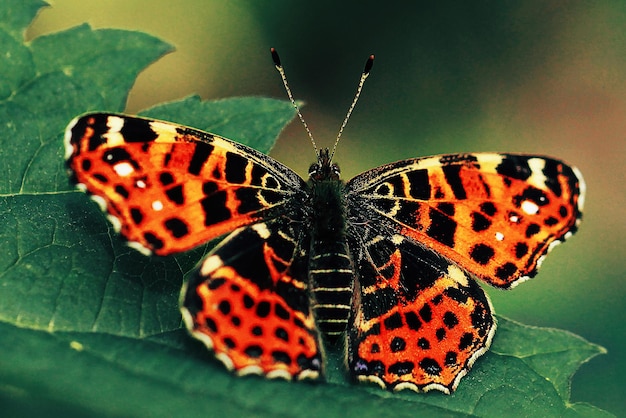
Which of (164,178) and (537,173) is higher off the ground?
(537,173)

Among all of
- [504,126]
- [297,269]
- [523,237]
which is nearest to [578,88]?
[504,126]

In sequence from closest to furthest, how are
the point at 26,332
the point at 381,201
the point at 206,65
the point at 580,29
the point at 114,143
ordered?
1. the point at 26,332
2. the point at 114,143
3. the point at 381,201
4. the point at 206,65
5. the point at 580,29

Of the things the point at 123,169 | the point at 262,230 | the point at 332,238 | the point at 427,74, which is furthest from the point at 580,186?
the point at 427,74

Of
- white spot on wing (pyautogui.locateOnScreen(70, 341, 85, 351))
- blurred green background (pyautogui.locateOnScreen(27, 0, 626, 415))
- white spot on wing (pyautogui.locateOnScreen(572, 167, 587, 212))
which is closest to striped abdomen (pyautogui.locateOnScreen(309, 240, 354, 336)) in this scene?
white spot on wing (pyautogui.locateOnScreen(70, 341, 85, 351))

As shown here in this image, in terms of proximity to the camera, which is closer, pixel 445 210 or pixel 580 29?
pixel 445 210

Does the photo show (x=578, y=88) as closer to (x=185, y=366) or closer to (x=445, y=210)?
(x=445, y=210)

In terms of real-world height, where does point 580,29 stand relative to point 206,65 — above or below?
above

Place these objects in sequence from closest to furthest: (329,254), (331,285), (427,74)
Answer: (331,285) < (329,254) < (427,74)

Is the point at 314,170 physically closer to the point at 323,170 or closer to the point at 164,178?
the point at 323,170
